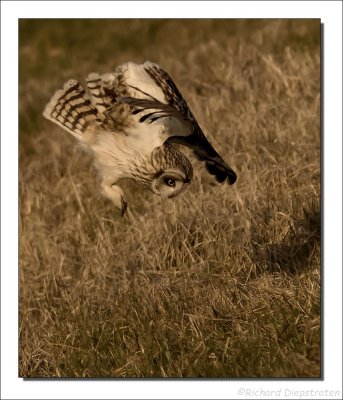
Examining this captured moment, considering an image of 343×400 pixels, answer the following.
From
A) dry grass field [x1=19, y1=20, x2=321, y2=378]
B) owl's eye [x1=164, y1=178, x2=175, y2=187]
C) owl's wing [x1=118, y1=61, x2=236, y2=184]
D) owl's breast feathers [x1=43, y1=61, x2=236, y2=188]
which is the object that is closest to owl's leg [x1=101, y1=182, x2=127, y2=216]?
owl's breast feathers [x1=43, y1=61, x2=236, y2=188]

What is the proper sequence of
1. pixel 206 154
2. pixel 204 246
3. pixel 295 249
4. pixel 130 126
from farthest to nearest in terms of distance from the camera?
1. pixel 204 246
2. pixel 295 249
3. pixel 206 154
4. pixel 130 126

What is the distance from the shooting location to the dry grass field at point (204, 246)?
21.1 feet

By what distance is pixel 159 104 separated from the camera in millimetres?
6023

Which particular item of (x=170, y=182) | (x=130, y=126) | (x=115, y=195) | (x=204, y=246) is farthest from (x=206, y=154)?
(x=204, y=246)

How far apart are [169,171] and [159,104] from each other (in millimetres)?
355

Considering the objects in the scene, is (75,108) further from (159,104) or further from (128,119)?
(159,104)

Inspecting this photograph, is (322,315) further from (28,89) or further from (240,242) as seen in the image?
(28,89)

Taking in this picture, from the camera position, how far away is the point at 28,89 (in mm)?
10719

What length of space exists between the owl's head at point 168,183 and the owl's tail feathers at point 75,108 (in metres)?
0.44

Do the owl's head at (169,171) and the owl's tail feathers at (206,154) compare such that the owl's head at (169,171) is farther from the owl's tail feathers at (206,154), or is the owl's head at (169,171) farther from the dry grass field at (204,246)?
the dry grass field at (204,246)

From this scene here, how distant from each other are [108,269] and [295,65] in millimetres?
2405

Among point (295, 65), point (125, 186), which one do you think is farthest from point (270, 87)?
point (125, 186)

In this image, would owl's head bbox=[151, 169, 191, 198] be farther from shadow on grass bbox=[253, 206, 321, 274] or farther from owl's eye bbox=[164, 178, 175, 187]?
shadow on grass bbox=[253, 206, 321, 274]

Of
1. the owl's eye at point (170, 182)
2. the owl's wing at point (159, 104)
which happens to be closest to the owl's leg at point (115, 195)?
the owl's eye at point (170, 182)
